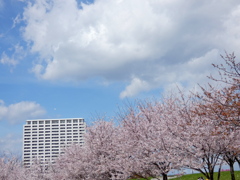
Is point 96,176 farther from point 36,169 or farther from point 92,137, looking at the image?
point 36,169

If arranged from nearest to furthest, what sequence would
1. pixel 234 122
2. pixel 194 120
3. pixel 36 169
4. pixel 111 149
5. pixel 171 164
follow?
pixel 234 122
pixel 194 120
pixel 171 164
pixel 111 149
pixel 36 169

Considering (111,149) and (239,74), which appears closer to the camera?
(239,74)

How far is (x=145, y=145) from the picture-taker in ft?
61.1

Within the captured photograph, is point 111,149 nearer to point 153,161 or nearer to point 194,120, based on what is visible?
point 153,161

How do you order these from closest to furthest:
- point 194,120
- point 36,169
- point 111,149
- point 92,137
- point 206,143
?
1. point 206,143
2. point 194,120
3. point 111,149
4. point 92,137
5. point 36,169

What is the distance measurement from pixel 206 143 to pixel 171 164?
3695 mm

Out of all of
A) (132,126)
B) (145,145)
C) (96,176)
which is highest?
(132,126)

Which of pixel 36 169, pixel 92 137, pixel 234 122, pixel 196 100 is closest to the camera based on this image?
pixel 234 122

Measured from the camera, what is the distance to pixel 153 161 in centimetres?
1798

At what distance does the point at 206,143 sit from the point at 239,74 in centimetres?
412

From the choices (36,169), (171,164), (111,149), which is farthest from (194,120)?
(36,169)

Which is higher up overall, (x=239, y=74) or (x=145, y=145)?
(x=239, y=74)

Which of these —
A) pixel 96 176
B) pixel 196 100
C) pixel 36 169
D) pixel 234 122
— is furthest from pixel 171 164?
pixel 36 169

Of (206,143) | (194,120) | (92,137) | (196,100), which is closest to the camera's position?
(206,143)
